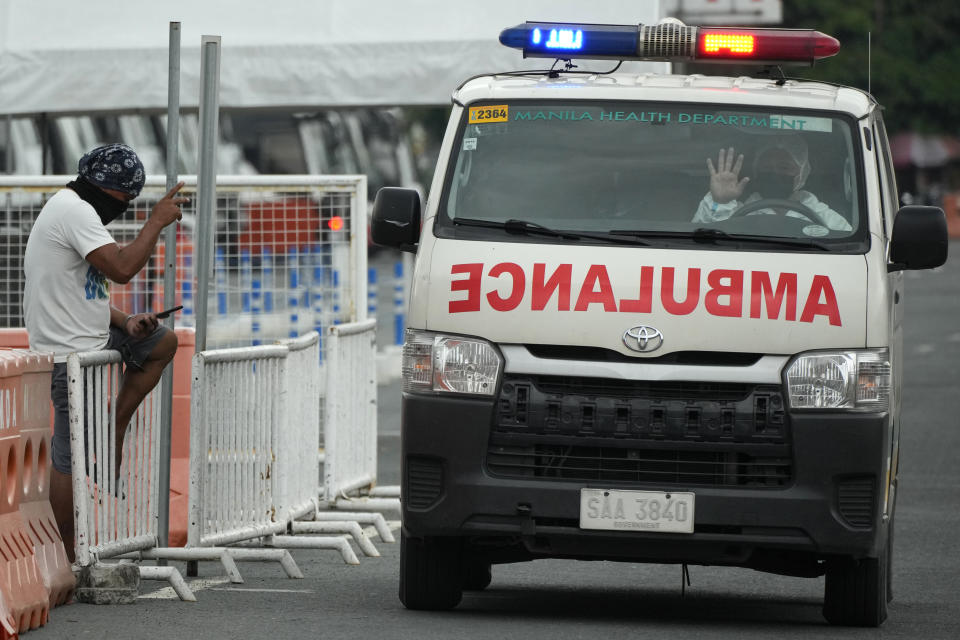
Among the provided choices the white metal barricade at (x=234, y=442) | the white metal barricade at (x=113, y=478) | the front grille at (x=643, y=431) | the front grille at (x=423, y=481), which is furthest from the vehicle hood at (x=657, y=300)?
the white metal barricade at (x=234, y=442)

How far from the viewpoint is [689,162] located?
27.7 ft

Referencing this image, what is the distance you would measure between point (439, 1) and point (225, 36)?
1504 mm

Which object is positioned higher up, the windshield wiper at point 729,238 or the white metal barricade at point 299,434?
the windshield wiper at point 729,238

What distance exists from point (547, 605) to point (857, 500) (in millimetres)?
1687

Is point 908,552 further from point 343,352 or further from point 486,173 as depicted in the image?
point 486,173

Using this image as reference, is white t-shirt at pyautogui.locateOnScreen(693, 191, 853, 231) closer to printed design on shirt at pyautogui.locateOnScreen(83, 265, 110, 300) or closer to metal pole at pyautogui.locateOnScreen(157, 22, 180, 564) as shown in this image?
metal pole at pyautogui.locateOnScreen(157, 22, 180, 564)

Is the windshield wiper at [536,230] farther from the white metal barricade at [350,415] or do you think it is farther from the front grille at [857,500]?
the white metal barricade at [350,415]

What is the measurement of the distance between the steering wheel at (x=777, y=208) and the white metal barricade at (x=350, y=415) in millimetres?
3927

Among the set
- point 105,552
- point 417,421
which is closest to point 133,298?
point 105,552

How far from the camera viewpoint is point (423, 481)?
318 inches

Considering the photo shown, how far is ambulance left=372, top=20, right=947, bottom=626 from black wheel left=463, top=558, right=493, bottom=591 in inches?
38.4

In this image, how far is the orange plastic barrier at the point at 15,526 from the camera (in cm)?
777

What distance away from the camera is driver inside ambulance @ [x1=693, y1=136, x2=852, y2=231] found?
8.29 meters

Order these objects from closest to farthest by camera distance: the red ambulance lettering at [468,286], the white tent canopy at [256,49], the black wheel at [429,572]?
1. the red ambulance lettering at [468,286]
2. the black wheel at [429,572]
3. the white tent canopy at [256,49]
